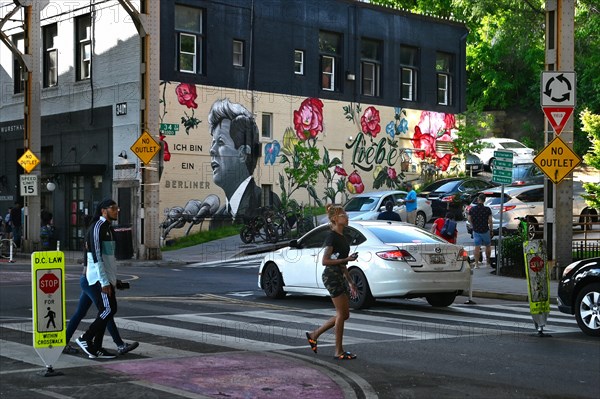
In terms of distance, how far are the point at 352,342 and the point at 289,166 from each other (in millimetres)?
27549

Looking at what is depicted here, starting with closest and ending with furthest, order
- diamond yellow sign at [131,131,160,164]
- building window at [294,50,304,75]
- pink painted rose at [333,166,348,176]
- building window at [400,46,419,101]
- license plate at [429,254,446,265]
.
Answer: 1. license plate at [429,254,446,265]
2. diamond yellow sign at [131,131,160,164]
3. building window at [294,50,304,75]
4. pink painted rose at [333,166,348,176]
5. building window at [400,46,419,101]

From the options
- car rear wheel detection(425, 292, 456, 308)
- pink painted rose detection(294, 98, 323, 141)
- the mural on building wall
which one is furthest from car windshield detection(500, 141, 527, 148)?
car rear wheel detection(425, 292, 456, 308)

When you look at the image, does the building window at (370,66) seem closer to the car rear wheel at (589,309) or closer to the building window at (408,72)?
the building window at (408,72)

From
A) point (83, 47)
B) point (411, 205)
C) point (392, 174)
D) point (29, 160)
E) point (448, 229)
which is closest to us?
point (448, 229)

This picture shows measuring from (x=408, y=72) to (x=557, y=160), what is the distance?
26.2 m

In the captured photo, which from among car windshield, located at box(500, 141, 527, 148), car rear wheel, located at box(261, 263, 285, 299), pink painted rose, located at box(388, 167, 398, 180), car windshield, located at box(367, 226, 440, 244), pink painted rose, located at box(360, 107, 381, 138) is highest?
pink painted rose, located at box(360, 107, 381, 138)

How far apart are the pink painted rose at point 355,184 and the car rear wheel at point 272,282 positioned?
23.9 m

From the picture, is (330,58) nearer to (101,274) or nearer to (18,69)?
(18,69)

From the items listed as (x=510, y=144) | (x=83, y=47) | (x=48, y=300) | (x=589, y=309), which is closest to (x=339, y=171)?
(x=83, y=47)

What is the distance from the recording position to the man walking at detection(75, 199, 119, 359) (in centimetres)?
1105

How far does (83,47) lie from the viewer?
38469mm

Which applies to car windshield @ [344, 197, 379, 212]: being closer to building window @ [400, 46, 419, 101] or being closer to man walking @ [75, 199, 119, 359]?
building window @ [400, 46, 419, 101]

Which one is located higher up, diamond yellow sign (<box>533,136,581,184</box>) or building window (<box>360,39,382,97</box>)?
building window (<box>360,39,382,97</box>)

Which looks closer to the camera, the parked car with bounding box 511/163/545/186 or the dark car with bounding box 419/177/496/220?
the parked car with bounding box 511/163/545/186
